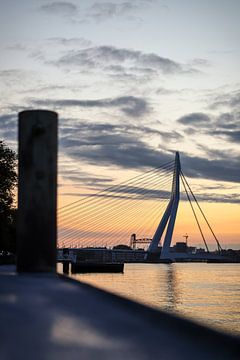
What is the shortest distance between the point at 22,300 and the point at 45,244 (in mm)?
1791

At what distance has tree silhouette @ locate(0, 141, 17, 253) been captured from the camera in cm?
3641

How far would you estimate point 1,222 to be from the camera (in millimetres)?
35906

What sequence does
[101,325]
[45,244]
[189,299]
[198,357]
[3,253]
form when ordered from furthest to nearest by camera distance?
1. [3,253]
2. [189,299]
3. [45,244]
4. [101,325]
5. [198,357]

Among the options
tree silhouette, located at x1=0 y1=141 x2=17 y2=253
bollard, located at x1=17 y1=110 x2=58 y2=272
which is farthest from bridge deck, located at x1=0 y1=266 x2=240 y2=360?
tree silhouette, located at x1=0 y1=141 x2=17 y2=253

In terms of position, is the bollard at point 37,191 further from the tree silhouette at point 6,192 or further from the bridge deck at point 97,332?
the tree silhouette at point 6,192

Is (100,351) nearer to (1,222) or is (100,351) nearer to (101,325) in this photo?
(101,325)

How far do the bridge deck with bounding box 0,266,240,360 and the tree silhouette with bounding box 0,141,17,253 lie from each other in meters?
32.1

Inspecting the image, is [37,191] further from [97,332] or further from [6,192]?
[6,192]

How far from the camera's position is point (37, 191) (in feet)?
21.8

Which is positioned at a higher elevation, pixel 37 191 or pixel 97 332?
pixel 37 191

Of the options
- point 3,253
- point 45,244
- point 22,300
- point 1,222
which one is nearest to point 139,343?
point 22,300

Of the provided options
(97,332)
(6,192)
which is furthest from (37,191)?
(6,192)

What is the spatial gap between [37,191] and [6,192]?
103ft

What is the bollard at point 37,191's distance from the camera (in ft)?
21.3
